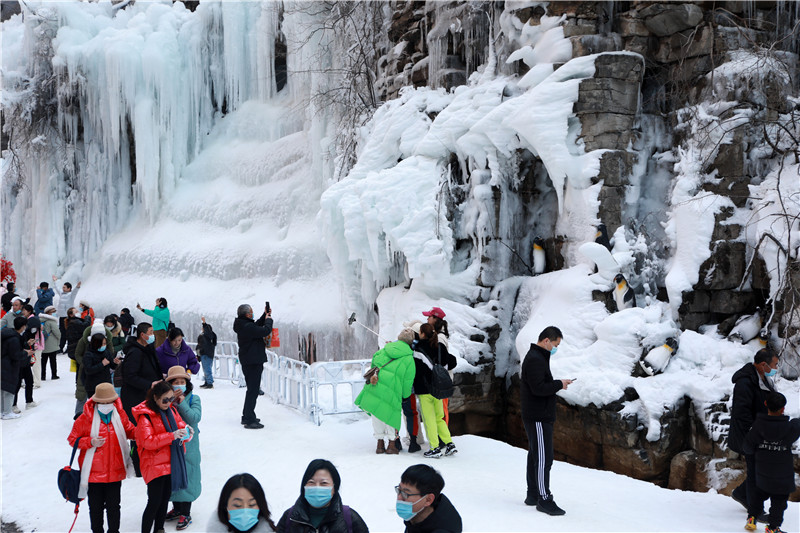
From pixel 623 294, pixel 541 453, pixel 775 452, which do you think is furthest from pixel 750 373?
pixel 623 294

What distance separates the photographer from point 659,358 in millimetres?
9148

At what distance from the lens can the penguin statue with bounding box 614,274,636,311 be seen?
9.80 m

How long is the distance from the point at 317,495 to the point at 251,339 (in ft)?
18.4

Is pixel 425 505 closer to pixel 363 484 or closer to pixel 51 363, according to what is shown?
pixel 363 484

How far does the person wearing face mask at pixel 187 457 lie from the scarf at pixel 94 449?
17.5 inches

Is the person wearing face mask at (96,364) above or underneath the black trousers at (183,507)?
above

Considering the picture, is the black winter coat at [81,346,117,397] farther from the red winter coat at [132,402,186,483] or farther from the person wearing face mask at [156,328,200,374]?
the red winter coat at [132,402,186,483]

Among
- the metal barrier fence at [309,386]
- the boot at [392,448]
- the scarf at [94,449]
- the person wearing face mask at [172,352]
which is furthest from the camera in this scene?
the metal barrier fence at [309,386]

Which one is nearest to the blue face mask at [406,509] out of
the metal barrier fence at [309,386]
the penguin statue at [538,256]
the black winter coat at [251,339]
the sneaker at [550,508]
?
the sneaker at [550,508]

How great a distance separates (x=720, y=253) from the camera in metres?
9.88

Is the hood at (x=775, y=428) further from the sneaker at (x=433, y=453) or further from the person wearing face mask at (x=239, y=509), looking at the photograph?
the person wearing face mask at (x=239, y=509)

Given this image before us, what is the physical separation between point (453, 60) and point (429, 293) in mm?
4895

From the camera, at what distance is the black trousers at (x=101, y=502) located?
198 inches

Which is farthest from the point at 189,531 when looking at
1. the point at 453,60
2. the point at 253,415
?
the point at 453,60
